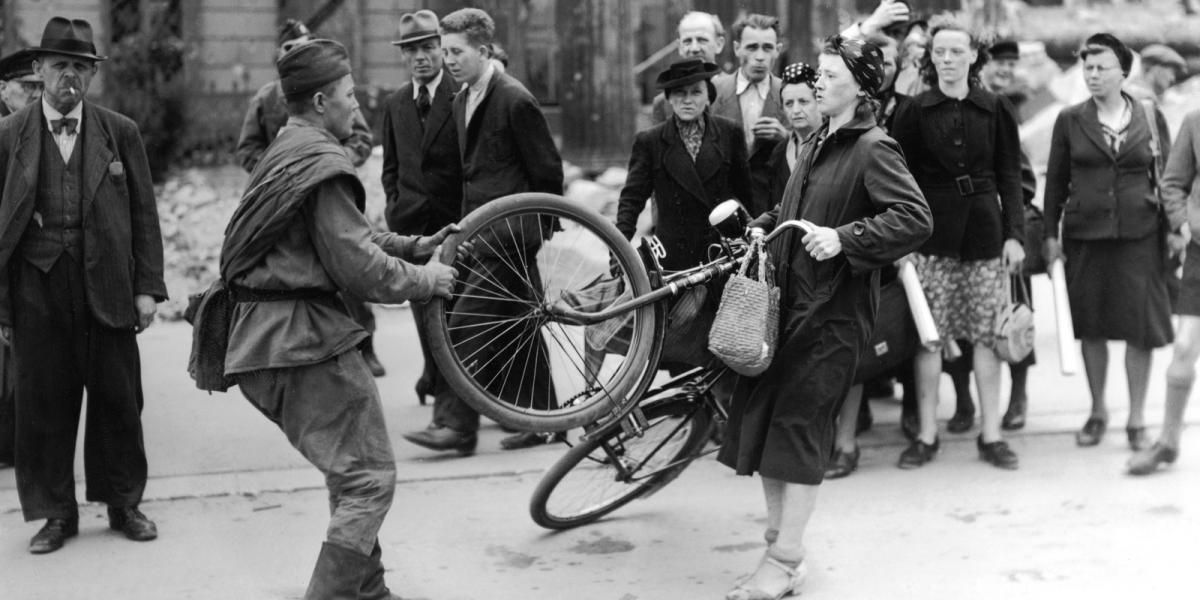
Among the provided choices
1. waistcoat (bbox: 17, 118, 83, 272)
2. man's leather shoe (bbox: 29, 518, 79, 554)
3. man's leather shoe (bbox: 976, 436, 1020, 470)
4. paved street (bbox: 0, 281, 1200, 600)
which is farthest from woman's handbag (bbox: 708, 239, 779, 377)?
man's leather shoe (bbox: 29, 518, 79, 554)

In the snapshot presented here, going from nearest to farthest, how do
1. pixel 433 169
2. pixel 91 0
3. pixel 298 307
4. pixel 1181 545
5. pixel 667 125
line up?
pixel 298 307
pixel 1181 545
pixel 667 125
pixel 433 169
pixel 91 0

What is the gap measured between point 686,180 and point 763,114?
0.75 meters

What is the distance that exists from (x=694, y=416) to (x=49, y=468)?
7.97 feet

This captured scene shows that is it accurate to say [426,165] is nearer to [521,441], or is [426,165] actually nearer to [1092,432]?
[521,441]

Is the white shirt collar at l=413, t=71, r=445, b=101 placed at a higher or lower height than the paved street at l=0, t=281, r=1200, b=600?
higher

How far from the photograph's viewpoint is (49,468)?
18.1 ft

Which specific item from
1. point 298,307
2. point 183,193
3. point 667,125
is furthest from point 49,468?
point 183,193

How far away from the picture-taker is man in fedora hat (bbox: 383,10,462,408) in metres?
7.10

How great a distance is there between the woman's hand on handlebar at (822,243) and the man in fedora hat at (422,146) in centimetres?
271

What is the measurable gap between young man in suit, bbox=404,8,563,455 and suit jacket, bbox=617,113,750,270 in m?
0.41

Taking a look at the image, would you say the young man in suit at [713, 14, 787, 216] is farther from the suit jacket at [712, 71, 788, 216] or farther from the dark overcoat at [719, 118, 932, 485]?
the dark overcoat at [719, 118, 932, 485]

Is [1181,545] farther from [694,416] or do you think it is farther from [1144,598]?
[694,416]

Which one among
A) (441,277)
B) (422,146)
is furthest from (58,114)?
(422,146)

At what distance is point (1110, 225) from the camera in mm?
6828
